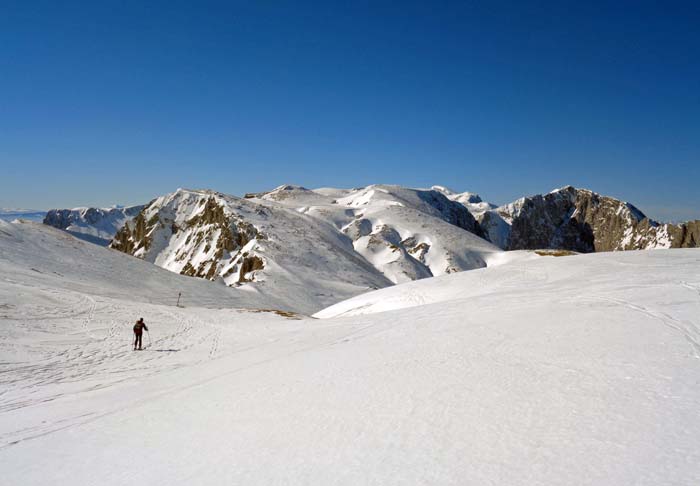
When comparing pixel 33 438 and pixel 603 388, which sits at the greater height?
pixel 603 388

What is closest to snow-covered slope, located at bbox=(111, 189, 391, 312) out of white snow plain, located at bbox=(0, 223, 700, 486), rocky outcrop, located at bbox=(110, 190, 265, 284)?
rocky outcrop, located at bbox=(110, 190, 265, 284)

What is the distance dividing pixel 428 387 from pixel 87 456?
6338 mm

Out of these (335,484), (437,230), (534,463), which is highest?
(437,230)

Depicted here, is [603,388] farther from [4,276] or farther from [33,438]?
[4,276]

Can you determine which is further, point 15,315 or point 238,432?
point 15,315

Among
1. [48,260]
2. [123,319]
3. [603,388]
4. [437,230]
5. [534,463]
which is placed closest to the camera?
[534,463]

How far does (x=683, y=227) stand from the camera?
176125 millimetres

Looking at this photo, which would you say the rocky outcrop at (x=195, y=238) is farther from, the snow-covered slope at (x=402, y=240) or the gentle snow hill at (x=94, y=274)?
the snow-covered slope at (x=402, y=240)

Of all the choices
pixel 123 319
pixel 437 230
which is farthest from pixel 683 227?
pixel 123 319

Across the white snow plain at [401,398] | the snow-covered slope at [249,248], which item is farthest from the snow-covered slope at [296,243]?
the white snow plain at [401,398]

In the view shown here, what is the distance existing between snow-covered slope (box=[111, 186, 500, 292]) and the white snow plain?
4473 cm

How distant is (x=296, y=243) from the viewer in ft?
285

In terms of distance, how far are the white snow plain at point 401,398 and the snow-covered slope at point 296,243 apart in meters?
44.7

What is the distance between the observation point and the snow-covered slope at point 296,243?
7562 centimetres
